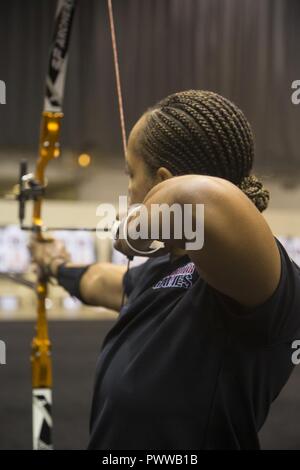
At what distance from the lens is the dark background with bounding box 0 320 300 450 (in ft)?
7.17

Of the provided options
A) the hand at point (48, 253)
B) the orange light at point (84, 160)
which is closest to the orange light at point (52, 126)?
the hand at point (48, 253)

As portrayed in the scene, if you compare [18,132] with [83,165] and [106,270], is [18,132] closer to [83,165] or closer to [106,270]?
[83,165]

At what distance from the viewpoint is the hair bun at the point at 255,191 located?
0.60 metres

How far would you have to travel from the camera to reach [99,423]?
2.05 feet

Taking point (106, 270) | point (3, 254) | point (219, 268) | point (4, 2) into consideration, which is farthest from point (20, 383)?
point (219, 268)

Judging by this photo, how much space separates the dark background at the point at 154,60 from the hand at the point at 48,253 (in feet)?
3.41

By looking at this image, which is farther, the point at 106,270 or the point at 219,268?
the point at 106,270

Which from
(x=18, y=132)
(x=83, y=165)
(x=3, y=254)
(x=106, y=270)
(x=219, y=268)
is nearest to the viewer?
(x=219, y=268)

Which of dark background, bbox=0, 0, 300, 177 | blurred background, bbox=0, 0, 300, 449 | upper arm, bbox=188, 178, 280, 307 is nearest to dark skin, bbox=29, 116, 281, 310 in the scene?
upper arm, bbox=188, 178, 280, 307

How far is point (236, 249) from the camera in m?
0.49

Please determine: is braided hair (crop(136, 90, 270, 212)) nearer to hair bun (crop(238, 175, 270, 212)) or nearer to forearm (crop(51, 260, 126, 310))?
hair bun (crop(238, 175, 270, 212))

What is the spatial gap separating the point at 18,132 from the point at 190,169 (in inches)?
90.4
